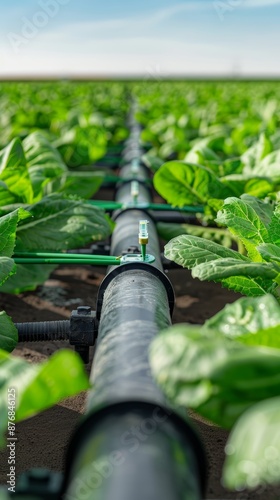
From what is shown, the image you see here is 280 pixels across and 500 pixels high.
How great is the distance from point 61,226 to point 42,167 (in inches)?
28.2

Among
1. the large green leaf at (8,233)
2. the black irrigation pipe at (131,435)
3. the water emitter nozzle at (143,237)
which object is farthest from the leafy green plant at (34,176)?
the black irrigation pipe at (131,435)

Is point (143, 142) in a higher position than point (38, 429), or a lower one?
higher

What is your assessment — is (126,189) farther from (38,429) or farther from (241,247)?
(38,429)

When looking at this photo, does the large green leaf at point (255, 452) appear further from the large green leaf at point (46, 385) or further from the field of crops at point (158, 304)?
the large green leaf at point (46, 385)

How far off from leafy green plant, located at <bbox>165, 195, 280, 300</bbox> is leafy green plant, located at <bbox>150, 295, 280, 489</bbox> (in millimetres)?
393

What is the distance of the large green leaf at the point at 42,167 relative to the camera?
3.15 meters

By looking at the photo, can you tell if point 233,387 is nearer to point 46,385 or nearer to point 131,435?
point 131,435

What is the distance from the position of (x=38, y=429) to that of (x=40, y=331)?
38 centimetres

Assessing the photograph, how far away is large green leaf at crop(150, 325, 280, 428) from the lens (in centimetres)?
111

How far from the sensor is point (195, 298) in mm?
3633

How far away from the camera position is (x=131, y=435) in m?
1.18

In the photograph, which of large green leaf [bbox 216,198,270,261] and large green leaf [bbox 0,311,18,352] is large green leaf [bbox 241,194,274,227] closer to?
large green leaf [bbox 216,198,270,261]

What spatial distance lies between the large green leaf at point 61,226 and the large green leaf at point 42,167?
1.10 feet

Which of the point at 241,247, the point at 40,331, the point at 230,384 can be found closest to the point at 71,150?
the point at 241,247
